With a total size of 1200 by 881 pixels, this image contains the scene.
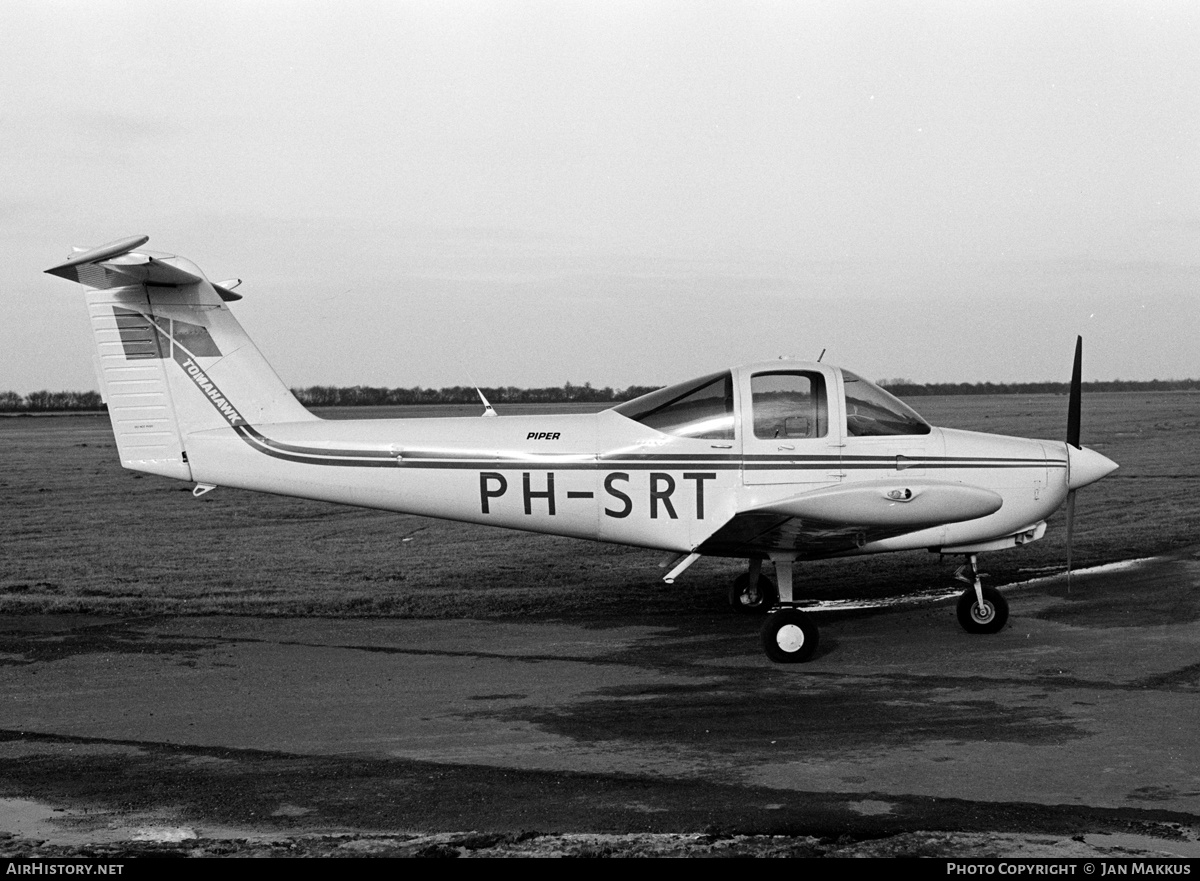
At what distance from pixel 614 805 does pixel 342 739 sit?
6.98ft

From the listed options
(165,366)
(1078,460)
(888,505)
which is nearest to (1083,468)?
(1078,460)

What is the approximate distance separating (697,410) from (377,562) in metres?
6.44

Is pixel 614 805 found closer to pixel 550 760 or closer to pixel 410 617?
pixel 550 760

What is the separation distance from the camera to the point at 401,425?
31.8ft

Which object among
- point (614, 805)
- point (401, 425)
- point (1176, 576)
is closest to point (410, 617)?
point (401, 425)

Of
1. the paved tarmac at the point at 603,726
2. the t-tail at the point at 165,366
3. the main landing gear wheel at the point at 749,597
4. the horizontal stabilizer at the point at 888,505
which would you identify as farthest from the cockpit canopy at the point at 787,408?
the t-tail at the point at 165,366

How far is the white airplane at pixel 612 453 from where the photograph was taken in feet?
30.1

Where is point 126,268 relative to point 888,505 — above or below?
above

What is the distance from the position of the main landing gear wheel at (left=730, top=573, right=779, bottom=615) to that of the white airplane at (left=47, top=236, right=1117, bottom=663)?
0.91 metres

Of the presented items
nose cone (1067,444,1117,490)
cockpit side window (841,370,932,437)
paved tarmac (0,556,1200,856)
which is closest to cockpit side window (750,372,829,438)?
cockpit side window (841,370,932,437)

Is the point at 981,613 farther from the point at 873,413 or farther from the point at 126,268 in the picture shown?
the point at 126,268

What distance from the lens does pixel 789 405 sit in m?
9.23

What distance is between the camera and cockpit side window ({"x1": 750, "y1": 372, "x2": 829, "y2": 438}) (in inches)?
361
